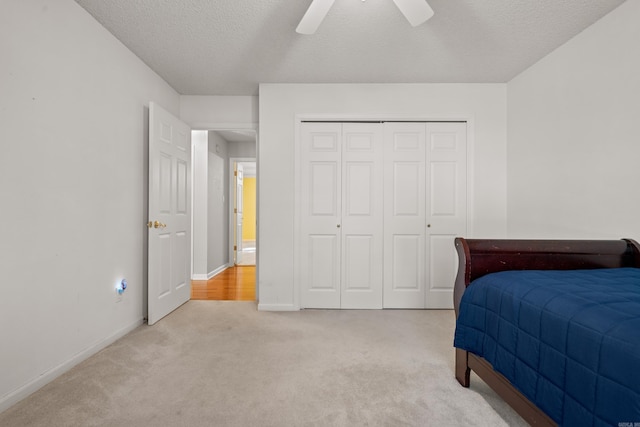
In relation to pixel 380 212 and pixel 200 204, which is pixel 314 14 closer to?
pixel 380 212

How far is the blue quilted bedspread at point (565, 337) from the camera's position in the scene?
891mm

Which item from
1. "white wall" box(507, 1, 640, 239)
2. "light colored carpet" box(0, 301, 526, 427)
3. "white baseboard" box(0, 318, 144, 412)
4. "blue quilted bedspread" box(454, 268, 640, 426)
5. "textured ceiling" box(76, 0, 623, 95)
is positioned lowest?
"light colored carpet" box(0, 301, 526, 427)

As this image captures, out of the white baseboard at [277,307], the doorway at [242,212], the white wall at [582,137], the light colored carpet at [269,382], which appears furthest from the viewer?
the doorway at [242,212]

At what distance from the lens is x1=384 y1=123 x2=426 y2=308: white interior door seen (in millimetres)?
3402

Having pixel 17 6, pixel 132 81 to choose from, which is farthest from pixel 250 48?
pixel 17 6

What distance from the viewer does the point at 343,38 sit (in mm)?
2521

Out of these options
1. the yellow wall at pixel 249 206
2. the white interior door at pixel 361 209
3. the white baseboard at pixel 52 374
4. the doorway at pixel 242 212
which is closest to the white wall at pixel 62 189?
the white baseboard at pixel 52 374

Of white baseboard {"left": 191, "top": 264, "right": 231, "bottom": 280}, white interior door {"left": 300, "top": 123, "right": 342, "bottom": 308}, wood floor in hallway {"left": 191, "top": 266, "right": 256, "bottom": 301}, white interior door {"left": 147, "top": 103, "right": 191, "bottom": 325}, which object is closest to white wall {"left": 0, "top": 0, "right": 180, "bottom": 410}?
white interior door {"left": 147, "top": 103, "right": 191, "bottom": 325}

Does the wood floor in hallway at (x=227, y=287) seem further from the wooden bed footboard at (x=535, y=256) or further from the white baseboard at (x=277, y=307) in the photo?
the wooden bed footboard at (x=535, y=256)

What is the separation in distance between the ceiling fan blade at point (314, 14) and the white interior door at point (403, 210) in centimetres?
166

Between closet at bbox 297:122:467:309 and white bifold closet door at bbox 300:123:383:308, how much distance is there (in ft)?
0.04

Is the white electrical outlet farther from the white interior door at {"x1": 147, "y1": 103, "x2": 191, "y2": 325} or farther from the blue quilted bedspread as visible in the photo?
the blue quilted bedspread

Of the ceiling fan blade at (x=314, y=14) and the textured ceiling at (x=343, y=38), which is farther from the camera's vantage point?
the textured ceiling at (x=343, y=38)

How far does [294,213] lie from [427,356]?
1885 millimetres
